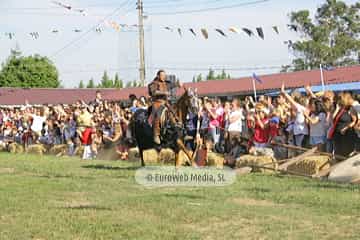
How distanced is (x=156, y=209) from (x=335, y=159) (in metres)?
6.00

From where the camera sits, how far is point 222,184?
13.8 meters

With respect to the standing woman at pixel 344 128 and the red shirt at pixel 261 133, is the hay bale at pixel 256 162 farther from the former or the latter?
the standing woman at pixel 344 128

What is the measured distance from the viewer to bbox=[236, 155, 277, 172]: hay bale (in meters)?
16.2

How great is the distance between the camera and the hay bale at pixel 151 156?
19969mm

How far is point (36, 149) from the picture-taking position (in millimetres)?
27875

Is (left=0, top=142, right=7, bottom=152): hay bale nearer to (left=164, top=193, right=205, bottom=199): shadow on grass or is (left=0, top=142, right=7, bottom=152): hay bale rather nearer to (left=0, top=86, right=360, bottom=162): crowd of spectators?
(left=0, top=86, right=360, bottom=162): crowd of spectators

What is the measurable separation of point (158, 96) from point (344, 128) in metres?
4.22

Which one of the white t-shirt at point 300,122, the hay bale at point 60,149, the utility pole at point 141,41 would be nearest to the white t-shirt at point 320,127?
the white t-shirt at point 300,122

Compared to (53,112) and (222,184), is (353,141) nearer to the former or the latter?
(222,184)

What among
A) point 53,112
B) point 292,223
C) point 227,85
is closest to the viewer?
point 292,223

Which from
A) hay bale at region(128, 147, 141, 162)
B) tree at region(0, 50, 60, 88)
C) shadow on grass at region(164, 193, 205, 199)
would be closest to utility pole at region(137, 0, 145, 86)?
hay bale at region(128, 147, 141, 162)

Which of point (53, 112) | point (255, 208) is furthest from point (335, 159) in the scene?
point (53, 112)

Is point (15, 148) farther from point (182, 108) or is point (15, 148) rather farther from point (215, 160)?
point (182, 108)

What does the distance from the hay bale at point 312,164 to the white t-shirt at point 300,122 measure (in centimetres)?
169
